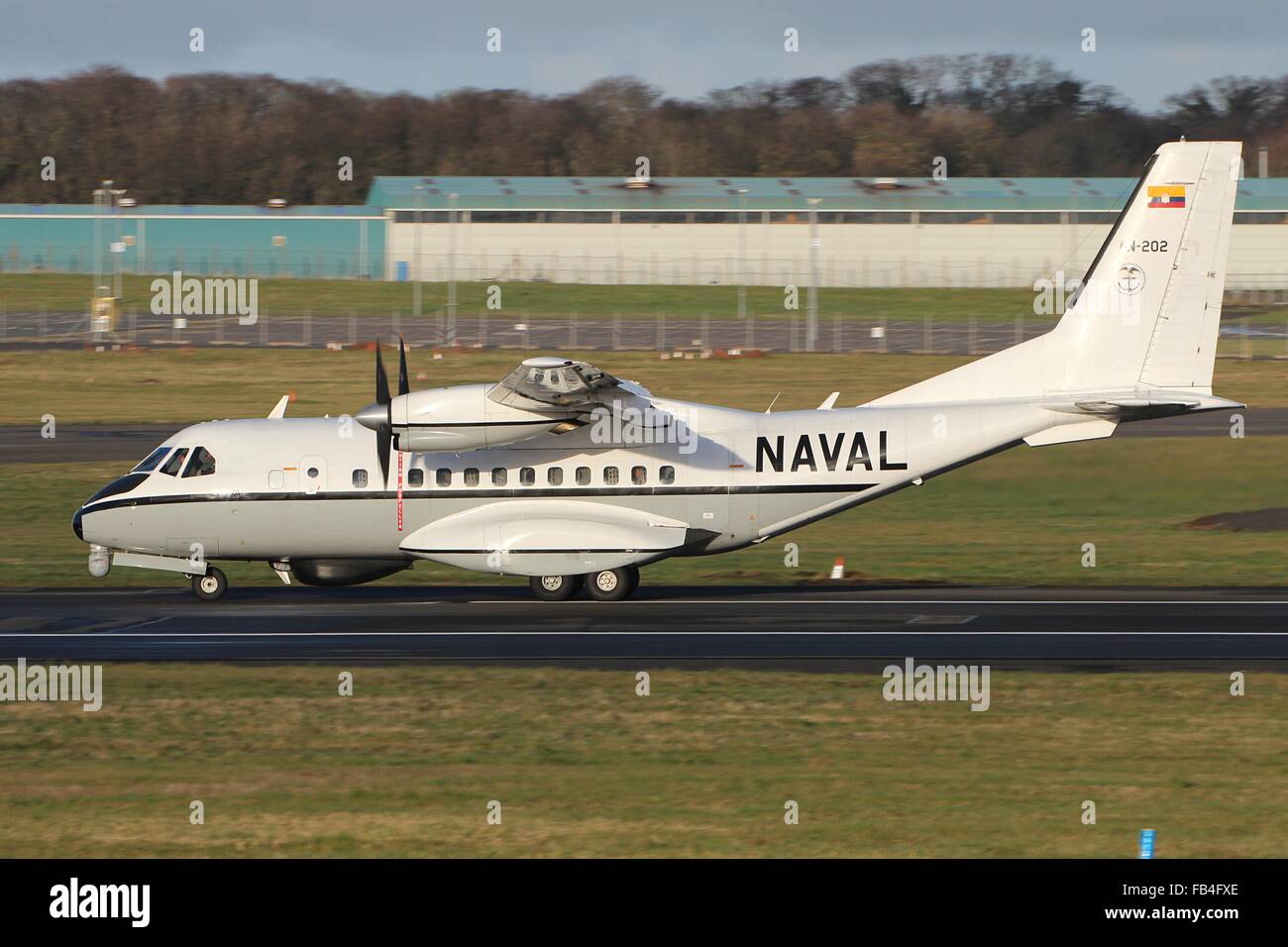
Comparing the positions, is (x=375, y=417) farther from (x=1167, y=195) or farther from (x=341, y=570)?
(x=1167, y=195)

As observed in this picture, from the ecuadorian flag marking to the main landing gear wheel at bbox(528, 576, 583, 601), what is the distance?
11316 millimetres

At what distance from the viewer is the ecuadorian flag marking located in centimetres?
2555

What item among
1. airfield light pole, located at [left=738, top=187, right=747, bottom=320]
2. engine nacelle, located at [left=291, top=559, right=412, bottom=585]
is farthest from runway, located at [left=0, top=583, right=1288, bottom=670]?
airfield light pole, located at [left=738, top=187, right=747, bottom=320]

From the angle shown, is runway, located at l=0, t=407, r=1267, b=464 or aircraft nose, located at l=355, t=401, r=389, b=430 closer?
aircraft nose, located at l=355, t=401, r=389, b=430

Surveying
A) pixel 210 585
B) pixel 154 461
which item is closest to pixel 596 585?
pixel 210 585

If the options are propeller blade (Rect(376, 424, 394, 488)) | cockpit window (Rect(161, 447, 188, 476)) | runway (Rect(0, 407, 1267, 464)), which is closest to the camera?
propeller blade (Rect(376, 424, 394, 488))

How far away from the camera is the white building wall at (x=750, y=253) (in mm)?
89812

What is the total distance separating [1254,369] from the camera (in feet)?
193

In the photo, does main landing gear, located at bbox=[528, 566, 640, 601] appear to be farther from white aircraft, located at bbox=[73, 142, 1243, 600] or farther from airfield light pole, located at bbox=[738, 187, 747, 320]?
airfield light pole, located at bbox=[738, 187, 747, 320]

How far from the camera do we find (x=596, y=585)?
26.2 metres

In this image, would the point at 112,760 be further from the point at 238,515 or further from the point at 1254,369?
the point at 1254,369

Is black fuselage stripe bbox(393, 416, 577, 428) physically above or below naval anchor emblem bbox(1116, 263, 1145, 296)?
below

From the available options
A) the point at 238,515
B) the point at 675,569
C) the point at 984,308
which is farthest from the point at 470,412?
the point at 984,308

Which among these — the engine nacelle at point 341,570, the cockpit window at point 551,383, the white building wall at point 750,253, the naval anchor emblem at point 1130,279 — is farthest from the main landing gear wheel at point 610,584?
the white building wall at point 750,253
